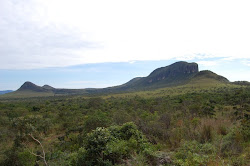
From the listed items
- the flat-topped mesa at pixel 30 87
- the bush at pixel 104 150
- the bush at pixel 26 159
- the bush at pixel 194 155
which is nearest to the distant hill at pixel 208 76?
the bush at pixel 194 155

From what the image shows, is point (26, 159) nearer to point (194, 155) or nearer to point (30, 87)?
point (194, 155)

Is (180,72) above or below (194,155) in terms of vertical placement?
above

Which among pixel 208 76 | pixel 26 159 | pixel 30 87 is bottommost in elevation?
pixel 26 159

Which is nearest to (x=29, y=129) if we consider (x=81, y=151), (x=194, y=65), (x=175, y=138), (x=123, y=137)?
(x=81, y=151)

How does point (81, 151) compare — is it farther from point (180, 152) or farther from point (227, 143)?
point (227, 143)

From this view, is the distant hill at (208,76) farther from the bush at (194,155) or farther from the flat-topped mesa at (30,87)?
the flat-topped mesa at (30,87)

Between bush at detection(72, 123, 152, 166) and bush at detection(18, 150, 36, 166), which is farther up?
bush at detection(72, 123, 152, 166)

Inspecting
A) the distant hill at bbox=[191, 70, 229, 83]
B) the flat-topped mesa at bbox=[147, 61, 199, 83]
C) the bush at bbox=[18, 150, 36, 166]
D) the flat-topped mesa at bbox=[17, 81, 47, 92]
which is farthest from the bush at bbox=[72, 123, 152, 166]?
the flat-topped mesa at bbox=[17, 81, 47, 92]

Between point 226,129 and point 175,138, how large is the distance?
1.99 meters

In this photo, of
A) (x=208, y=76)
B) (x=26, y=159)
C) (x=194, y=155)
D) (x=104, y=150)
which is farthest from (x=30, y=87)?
(x=194, y=155)

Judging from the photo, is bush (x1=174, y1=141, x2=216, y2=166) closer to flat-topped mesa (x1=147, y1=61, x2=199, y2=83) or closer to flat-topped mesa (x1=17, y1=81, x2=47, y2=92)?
flat-topped mesa (x1=147, y1=61, x2=199, y2=83)

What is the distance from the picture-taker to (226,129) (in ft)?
18.6

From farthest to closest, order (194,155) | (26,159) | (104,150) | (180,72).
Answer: (180,72) < (26,159) < (104,150) < (194,155)

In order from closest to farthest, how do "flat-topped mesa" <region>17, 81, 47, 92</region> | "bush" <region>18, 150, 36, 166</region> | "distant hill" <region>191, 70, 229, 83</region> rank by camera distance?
"bush" <region>18, 150, 36, 166</region> < "distant hill" <region>191, 70, 229, 83</region> < "flat-topped mesa" <region>17, 81, 47, 92</region>
